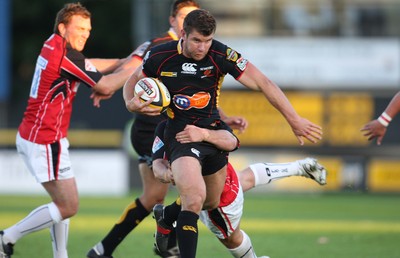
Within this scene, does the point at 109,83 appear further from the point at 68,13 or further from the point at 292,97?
the point at 292,97

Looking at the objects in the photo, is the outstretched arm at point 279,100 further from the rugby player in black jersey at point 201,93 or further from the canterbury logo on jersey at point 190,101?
the canterbury logo on jersey at point 190,101

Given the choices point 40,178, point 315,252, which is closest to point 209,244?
point 315,252

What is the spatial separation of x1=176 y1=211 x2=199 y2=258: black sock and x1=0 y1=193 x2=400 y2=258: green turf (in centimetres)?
212

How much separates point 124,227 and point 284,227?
4.05 m

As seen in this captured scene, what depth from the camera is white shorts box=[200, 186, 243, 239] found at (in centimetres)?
733

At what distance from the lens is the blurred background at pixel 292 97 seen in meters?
18.9

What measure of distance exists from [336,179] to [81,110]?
19.2 ft

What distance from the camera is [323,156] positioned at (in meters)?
19.0

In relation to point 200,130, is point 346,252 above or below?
below

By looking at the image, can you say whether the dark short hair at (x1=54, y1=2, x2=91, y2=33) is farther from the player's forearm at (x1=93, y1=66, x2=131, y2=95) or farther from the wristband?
the wristband

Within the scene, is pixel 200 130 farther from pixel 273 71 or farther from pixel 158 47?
pixel 273 71

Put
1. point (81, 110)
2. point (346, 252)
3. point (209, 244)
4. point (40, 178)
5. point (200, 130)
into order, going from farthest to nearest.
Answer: point (81, 110) → point (209, 244) → point (346, 252) → point (40, 178) → point (200, 130)

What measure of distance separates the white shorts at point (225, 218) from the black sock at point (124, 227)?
3.71ft

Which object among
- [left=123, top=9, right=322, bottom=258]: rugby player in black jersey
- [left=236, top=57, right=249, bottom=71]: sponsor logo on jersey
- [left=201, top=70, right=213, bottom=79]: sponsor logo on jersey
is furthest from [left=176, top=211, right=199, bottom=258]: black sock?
[left=236, top=57, right=249, bottom=71]: sponsor logo on jersey
